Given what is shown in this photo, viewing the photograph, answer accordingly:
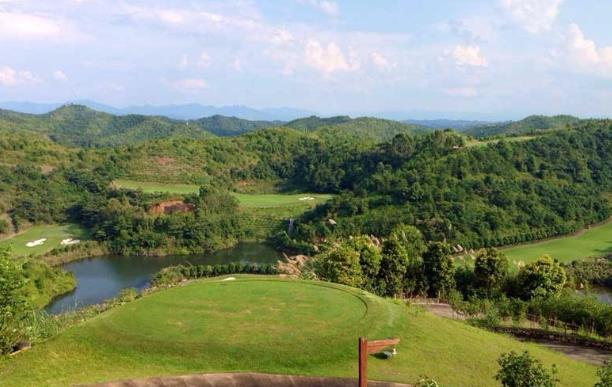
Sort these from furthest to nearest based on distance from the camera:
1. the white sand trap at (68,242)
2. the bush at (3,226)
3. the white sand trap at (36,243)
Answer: the bush at (3,226)
the white sand trap at (68,242)
the white sand trap at (36,243)

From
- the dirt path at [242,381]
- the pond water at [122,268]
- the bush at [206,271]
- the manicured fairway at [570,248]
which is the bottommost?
the pond water at [122,268]

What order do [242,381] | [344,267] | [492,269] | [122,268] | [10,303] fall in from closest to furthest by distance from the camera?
[242,381] < [10,303] < [344,267] < [492,269] < [122,268]

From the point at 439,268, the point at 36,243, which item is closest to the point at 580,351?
the point at 439,268

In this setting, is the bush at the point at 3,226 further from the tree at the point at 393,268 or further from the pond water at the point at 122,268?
the tree at the point at 393,268

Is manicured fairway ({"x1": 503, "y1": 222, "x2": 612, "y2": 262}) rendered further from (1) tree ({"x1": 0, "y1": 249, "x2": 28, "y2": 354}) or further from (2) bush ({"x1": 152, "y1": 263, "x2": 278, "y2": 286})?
(1) tree ({"x1": 0, "y1": 249, "x2": 28, "y2": 354})

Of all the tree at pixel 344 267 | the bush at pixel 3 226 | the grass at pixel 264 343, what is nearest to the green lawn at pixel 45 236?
the bush at pixel 3 226

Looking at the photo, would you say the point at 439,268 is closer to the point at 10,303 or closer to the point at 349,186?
the point at 10,303

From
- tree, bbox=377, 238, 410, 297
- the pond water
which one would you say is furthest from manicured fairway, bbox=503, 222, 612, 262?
the pond water
